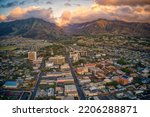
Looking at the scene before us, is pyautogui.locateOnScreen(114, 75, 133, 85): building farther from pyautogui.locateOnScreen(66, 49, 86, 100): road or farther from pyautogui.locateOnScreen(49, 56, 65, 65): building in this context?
pyautogui.locateOnScreen(49, 56, 65, 65): building

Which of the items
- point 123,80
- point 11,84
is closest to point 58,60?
point 11,84

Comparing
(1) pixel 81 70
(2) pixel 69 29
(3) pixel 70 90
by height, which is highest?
(2) pixel 69 29

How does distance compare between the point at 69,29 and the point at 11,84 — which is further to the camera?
the point at 69,29

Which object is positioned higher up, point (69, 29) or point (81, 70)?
point (69, 29)

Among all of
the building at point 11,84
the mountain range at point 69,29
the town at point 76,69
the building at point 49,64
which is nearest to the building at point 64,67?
the town at point 76,69

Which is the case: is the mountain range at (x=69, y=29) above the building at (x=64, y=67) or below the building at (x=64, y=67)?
above

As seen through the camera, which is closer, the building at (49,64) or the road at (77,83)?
the road at (77,83)

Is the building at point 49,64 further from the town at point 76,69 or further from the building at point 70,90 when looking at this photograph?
the building at point 70,90

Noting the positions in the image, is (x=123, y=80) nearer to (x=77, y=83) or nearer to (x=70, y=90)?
(x=77, y=83)

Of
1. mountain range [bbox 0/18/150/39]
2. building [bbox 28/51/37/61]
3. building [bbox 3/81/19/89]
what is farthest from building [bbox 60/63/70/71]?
mountain range [bbox 0/18/150/39]
